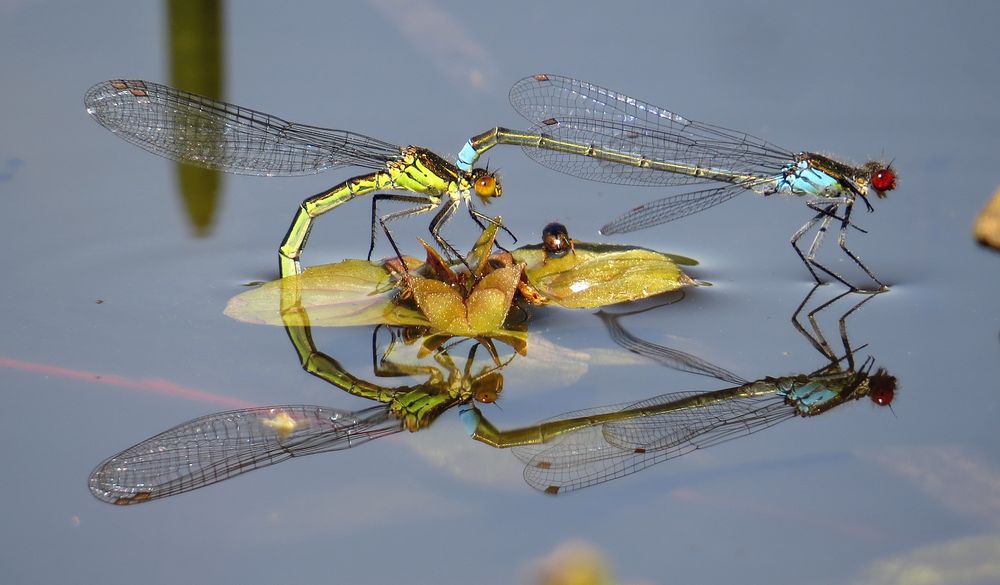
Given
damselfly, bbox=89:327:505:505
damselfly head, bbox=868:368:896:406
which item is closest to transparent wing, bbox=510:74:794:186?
damselfly head, bbox=868:368:896:406

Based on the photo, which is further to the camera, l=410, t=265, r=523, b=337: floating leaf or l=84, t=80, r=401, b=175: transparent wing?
l=84, t=80, r=401, b=175: transparent wing

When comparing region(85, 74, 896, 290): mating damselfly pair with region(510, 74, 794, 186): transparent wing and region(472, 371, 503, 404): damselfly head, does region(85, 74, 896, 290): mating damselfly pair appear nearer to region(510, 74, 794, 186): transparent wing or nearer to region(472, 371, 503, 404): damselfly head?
region(510, 74, 794, 186): transparent wing

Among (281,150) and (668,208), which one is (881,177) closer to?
(668,208)

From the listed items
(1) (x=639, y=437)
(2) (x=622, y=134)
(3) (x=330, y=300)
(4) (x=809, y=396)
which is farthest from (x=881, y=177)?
(3) (x=330, y=300)

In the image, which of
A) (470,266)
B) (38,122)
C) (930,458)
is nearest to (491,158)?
(470,266)

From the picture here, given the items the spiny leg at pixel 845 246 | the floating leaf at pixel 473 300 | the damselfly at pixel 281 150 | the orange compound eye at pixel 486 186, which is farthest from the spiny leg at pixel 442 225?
the spiny leg at pixel 845 246

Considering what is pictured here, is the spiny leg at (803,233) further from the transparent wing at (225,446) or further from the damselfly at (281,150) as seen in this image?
the transparent wing at (225,446)
